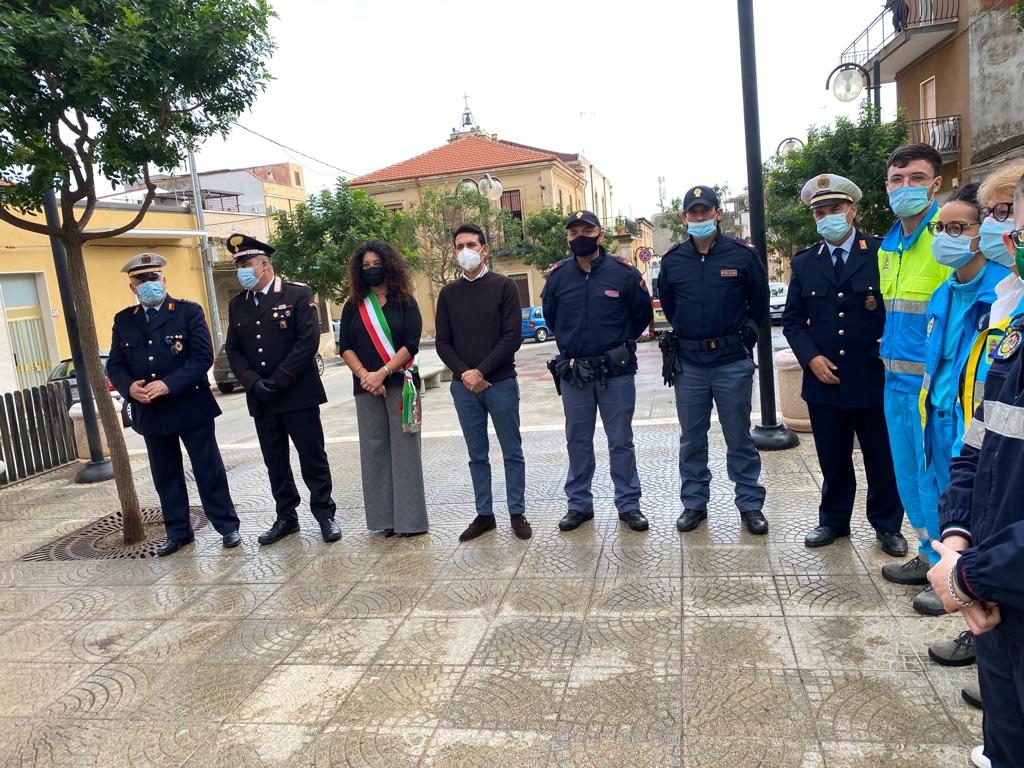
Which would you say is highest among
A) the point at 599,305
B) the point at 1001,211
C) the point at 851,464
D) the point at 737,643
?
the point at 1001,211

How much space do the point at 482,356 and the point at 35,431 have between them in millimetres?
6364

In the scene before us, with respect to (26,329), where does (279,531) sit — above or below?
below

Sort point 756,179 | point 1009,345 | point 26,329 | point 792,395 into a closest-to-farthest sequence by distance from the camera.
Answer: point 1009,345, point 756,179, point 792,395, point 26,329

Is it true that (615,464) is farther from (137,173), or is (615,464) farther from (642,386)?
(642,386)

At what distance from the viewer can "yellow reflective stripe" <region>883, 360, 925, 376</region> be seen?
146 inches

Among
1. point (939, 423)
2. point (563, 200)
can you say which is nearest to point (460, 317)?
point (939, 423)

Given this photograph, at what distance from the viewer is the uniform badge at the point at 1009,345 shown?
1.86m

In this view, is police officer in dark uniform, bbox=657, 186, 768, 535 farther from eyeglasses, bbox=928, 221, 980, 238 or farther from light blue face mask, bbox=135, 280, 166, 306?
light blue face mask, bbox=135, 280, 166, 306

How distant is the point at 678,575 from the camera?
4.22 m

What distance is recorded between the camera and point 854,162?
14.7 meters

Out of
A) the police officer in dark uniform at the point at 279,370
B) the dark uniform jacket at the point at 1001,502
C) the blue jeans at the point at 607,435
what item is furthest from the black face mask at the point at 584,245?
the dark uniform jacket at the point at 1001,502

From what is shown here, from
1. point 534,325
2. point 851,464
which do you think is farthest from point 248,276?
point 534,325

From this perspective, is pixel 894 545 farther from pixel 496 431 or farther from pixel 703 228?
pixel 496 431

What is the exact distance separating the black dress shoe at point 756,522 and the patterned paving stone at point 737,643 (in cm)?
116
